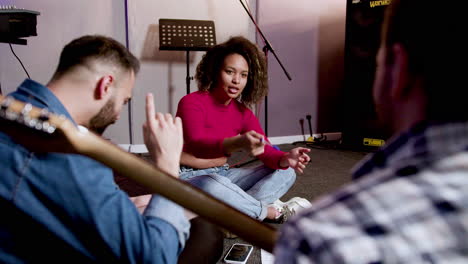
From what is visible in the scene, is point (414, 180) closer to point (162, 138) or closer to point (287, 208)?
point (162, 138)

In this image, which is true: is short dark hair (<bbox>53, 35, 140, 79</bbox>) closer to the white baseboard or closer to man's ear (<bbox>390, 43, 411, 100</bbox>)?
man's ear (<bbox>390, 43, 411, 100</bbox>)

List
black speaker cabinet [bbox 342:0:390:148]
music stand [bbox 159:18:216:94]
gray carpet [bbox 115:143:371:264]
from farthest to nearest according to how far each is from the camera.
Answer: black speaker cabinet [bbox 342:0:390:148]
music stand [bbox 159:18:216:94]
gray carpet [bbox 115:143:371:264]

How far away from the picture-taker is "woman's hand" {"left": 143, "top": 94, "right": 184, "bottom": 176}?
28.8 inches

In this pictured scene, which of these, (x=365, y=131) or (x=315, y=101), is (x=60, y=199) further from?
(x=315, y=101)

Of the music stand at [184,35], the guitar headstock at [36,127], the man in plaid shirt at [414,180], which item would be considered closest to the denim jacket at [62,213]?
the guitar headstock at [36,127]

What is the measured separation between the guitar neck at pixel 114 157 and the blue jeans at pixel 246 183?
39.0 inches

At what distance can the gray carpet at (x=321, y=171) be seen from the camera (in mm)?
2340

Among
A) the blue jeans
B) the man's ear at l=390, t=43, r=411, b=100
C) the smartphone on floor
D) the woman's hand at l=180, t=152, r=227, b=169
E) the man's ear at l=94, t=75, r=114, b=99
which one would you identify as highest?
the man's ear at l=390, t=43, r=411, b=100

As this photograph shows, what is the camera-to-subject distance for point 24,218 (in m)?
0.65

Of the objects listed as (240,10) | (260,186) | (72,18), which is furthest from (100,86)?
(240,10)

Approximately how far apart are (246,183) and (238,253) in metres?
0.48

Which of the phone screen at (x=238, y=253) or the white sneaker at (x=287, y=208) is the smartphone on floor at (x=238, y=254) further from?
the white sneaker at (x=287, y=208)

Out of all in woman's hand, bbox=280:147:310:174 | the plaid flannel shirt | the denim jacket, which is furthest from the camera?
woman's hand, bbox=280:147:310:174

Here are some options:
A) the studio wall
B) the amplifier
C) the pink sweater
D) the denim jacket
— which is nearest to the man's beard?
the denim jacket
